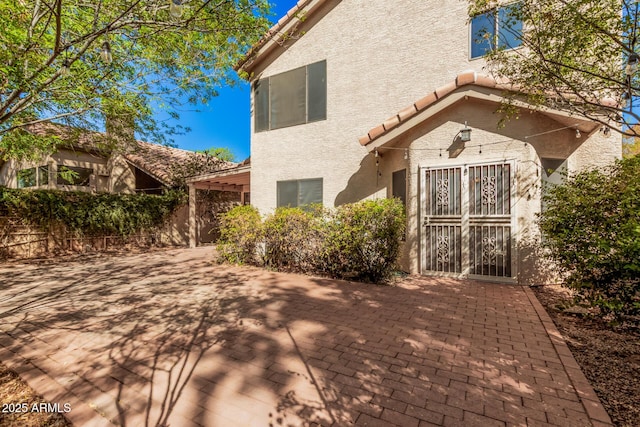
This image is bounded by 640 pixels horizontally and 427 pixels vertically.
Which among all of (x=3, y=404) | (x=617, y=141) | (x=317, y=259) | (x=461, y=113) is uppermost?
(x=461, y=113)

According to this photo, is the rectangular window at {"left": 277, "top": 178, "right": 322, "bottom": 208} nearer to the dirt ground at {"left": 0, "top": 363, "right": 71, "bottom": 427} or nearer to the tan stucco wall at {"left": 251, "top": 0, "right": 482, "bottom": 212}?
the tan stucco wall at {"left": 251, "top": 0, "right": 482, "bottom": 212}

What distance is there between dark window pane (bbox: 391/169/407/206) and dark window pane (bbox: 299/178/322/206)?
2716 mm

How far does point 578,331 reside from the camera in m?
4.66

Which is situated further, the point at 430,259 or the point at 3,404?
the point at 430,259

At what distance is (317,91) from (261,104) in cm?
264

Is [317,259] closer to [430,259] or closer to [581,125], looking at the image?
[430,259]

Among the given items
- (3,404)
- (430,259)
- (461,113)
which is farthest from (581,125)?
(3,404)

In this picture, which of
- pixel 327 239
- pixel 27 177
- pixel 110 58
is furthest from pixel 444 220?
pixel 27 177

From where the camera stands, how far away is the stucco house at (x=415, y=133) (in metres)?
7.38

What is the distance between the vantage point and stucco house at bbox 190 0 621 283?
7.38 metres

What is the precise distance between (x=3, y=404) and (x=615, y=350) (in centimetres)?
725

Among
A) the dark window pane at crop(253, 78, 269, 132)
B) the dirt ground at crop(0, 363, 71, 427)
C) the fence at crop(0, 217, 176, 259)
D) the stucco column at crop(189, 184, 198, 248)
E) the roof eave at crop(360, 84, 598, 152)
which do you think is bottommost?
the dirt ground at crop(0, 363, 71, 427)

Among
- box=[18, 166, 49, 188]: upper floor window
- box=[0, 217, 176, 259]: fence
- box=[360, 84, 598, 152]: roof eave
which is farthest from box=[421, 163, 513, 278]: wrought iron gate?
box=[18, 166, 49, 188]: upper floor window

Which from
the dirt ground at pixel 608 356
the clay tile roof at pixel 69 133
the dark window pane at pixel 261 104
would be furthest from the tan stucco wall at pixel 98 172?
the dirt ground at pixel 608 356
